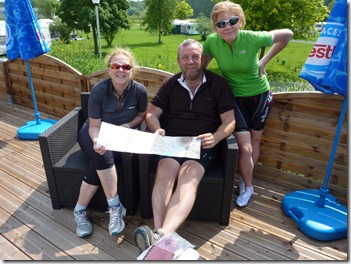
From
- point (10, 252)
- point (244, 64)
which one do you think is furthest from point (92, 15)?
point (10, 252)

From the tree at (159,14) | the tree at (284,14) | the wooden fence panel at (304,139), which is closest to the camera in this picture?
the wooden fence panel at (304,139)

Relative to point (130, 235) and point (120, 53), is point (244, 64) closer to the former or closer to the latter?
point (120, 53)

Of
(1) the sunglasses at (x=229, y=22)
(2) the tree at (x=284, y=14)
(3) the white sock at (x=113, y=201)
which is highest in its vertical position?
(1) the sunglasses at (x=229, y=22)

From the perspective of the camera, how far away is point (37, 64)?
4.50m

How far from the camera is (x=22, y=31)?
360 cm

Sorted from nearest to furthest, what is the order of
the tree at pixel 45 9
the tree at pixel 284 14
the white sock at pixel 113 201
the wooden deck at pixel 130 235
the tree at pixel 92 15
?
the wooden deck at pixel 130 235 → the white sock at pixel 113 201 → the tree at pixel 284 14 → the tree at pixel 92 15 → the tree at pixel 45 9

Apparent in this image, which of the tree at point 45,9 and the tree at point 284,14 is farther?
the tree at point 45,9

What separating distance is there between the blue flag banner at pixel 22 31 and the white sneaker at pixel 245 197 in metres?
3.02

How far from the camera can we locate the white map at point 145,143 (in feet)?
6.74

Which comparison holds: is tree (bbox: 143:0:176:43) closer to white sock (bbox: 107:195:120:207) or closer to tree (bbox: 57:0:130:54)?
tree (bbox: 57:0:130:54)

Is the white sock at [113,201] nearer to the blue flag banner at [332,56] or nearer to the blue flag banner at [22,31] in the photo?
the blue flag banner at [332,56]

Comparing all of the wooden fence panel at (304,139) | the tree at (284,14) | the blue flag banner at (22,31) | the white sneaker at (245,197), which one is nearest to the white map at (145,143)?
the white sneaker at (245,197)

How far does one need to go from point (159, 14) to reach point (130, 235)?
115 ft

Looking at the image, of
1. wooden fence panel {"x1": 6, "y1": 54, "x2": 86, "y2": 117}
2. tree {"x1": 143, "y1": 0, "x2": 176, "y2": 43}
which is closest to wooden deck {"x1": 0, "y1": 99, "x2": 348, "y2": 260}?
wooden fence panel {"x1": 6, "y1": 54, "x2": 86, "y2": 117}
